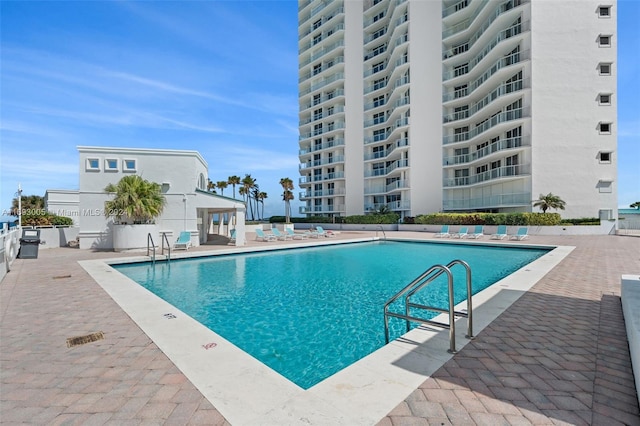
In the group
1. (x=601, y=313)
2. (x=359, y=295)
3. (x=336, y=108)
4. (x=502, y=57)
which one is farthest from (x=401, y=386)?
(x=336, y=108)

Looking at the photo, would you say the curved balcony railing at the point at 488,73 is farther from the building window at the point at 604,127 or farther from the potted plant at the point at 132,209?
the potted plant at the point at 132,209

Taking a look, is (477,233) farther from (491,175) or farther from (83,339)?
(83,339)

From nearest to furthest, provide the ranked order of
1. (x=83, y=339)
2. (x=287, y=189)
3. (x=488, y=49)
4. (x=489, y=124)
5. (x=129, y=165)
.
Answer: (x=83, y=339)
(x=129, y=165)
(x=489, y=124)
(x=488, y=49)
(x=287, y=189)

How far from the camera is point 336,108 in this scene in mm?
46500

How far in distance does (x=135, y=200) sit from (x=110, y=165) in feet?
11.5

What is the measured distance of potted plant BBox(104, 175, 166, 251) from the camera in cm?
1499

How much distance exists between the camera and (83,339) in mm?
4359

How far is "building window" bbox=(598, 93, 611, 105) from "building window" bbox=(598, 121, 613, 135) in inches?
67.3

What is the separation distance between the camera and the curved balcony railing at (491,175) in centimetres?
2748

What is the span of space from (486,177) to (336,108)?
79.4 feet

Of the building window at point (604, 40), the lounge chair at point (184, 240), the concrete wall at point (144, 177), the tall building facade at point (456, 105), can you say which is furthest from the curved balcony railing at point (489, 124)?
the lounge chair at point (184, 240)

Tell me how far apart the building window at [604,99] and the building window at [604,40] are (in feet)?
14.0

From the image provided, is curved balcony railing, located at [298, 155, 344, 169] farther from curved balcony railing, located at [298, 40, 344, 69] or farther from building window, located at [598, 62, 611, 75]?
building window, located at [598, 62, 611, 75]

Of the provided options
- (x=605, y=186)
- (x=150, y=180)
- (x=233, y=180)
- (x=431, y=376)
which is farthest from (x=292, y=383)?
(x=233, y=180)
